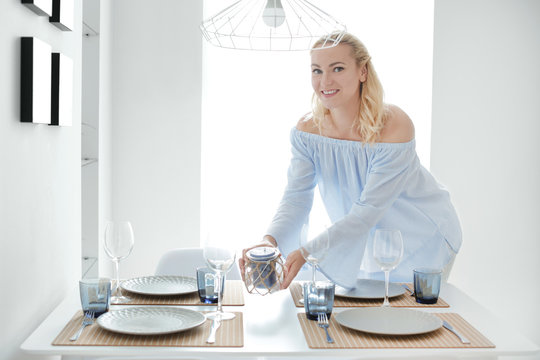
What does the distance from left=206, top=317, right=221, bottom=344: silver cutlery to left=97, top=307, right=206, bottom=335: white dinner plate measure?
0.10 feet

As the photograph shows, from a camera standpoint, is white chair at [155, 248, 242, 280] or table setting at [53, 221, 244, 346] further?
white chair at [155, 248, 242, 280]

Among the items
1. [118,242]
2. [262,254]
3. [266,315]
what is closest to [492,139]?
[262,254]

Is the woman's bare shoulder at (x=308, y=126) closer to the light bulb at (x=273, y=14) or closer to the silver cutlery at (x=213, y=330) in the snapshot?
the light bulb at (x=273, y=14)

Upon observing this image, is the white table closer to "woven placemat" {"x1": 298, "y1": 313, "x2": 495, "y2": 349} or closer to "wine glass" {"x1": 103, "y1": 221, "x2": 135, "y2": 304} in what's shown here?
"woven placemat" {"x1": 298, "y1": 313, "x2": 495, "y2": 349}

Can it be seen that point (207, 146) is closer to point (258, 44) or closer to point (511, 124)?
point (258, 44)

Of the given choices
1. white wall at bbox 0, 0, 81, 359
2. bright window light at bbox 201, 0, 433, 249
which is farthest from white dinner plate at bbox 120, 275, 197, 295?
bright window light at bbox 201, 0, 433, 249

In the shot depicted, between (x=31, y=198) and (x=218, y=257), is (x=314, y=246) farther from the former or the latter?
(x=31, y=198)

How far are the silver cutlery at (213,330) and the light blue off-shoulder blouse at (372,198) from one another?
570 millimetres

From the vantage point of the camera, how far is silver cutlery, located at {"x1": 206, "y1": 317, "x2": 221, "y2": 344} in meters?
1.44

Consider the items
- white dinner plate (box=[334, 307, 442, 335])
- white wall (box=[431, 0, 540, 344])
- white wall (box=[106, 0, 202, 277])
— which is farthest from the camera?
white wall (box=[431, 0, 540, 344])

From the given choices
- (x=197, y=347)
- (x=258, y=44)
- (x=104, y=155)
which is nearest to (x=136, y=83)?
(x=104, y=155)

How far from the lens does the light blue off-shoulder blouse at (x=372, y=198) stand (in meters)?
2.06

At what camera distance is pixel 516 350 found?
1425 millimetres

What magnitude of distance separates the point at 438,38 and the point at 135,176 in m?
1.74
